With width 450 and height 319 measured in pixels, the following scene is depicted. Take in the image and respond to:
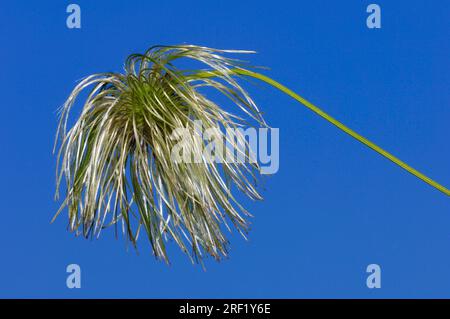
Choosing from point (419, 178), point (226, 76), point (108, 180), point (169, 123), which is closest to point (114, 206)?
point (108, 180)

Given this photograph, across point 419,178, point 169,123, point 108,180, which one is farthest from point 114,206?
point 419,178

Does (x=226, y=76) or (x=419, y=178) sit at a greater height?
(x=226, y=76)

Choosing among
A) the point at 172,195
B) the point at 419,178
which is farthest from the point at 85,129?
the point at 419,178

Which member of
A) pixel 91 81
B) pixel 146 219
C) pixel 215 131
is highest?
pixel 91 81

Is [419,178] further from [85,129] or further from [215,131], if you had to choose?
[85,129]

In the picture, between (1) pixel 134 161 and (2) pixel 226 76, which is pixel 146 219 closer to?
(1) pixel 134 161

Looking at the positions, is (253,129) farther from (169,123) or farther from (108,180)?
(108,180)

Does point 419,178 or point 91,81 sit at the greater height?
point 91,81
